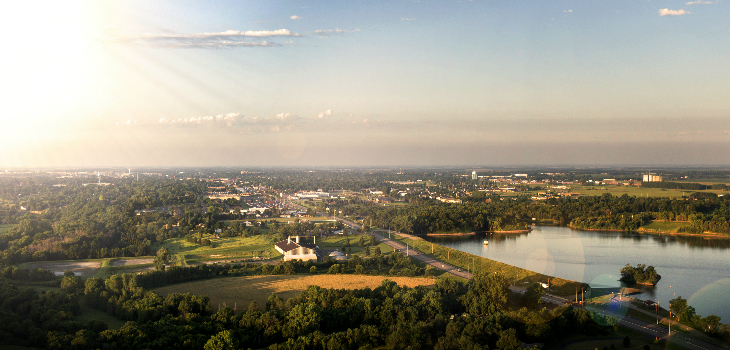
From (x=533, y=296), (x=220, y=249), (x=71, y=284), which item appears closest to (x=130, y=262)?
(x=220, y=249)

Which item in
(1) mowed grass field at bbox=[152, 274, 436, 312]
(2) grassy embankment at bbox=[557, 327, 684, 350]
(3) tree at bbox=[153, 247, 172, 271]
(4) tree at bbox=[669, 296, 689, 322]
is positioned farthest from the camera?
(3) tree at bbox=[153, 247, 172, 271]

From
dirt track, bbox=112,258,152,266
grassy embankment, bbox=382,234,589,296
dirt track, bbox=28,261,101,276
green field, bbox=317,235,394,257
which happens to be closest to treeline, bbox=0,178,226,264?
dirt track, bbox=28,261,101,276

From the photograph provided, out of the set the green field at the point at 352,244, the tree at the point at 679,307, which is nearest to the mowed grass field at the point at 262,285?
the green field at the point at 352,244

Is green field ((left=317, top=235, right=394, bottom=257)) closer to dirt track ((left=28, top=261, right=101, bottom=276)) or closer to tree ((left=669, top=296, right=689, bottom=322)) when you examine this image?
dirt track ((left=28, top=261, right=101, bottom=276))

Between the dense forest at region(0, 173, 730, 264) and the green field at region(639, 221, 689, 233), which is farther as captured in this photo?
the green field at region(639, 221, 689, 233)

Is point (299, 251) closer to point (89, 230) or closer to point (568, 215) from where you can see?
point (89, 230)
